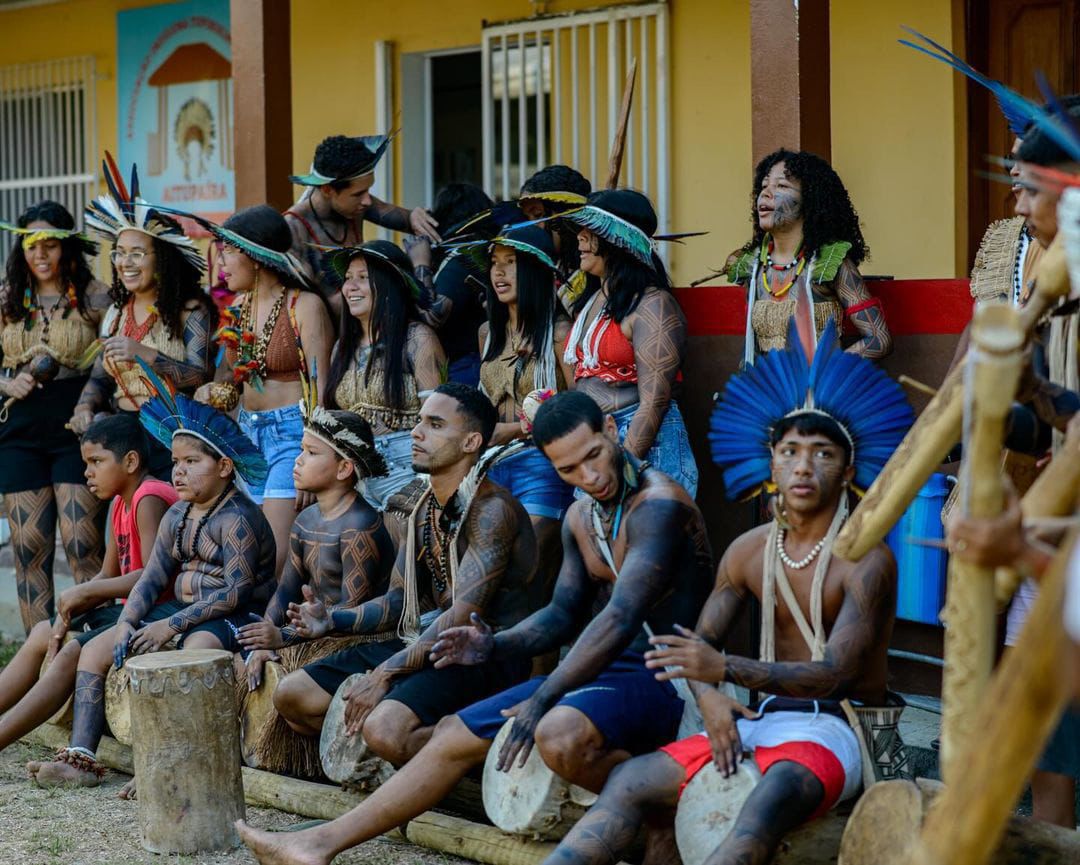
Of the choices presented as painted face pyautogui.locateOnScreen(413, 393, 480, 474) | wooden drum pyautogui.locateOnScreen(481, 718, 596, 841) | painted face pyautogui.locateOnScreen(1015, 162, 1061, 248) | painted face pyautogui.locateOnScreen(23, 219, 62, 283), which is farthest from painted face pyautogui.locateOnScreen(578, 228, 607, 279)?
painted face pyautogui.locateOnScreen(23, 219, 62, 283)

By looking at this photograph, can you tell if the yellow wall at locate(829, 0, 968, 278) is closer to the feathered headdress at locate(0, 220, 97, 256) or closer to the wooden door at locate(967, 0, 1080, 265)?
the wooden door at locate(967, 0, 1080, 265)

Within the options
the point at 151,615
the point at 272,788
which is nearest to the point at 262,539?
the point at 151,615

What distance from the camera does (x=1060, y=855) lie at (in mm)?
3723

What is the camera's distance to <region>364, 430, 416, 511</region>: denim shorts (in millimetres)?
5988

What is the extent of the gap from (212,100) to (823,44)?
18.2 ft

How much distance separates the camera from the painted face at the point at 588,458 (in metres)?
4.68

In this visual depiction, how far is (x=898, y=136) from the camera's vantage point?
315 inches

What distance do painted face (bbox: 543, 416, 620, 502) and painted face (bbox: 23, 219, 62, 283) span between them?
3733 mm

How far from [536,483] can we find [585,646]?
1.33m

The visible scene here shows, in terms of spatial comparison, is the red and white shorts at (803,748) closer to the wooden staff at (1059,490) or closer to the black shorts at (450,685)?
the black shorts at (450,685)

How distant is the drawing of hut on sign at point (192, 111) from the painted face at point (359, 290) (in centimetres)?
446

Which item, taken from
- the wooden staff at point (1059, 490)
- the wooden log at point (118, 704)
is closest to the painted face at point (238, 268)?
the wooden log at point (118, 704)

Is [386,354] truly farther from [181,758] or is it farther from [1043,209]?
[1043,209]

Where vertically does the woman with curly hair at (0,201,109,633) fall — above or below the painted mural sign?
below
